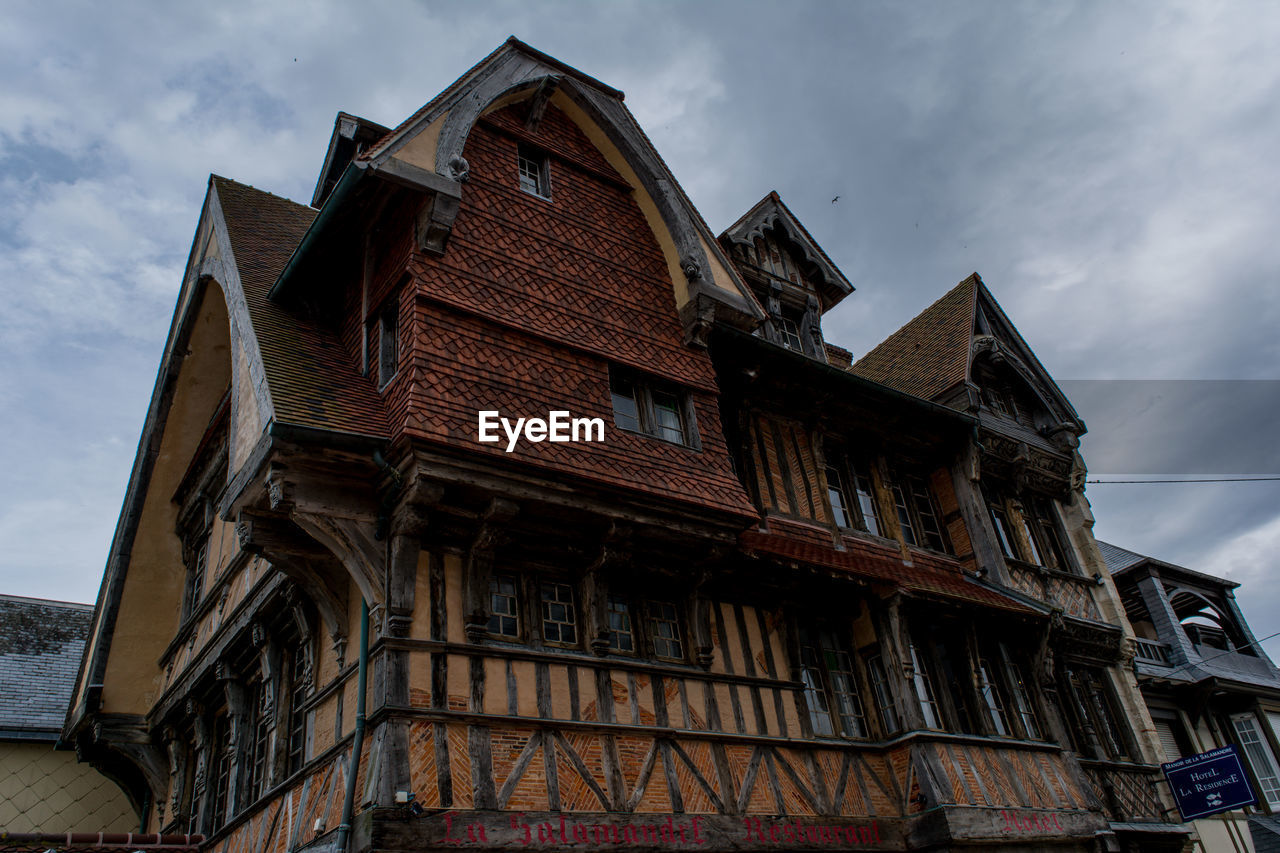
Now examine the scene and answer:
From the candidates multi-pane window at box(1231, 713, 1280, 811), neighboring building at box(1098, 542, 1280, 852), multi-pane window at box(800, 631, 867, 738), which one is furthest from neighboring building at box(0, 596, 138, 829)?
Answer: multi-pane window at box(1231, 713, 1280, 811)

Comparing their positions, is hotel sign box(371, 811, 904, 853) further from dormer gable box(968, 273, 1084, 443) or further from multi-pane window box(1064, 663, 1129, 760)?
dormer gable box(968, 273, 1084, 443)

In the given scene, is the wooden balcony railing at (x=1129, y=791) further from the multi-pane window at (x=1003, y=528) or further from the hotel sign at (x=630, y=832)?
the hotel sign at (x=630, y=832)

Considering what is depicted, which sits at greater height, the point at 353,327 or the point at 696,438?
the point at 353,327

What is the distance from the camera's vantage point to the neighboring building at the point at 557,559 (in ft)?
26.5

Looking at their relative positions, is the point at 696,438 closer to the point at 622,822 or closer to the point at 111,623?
the point at 622,822

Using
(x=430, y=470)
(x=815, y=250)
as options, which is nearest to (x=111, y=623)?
(x=430, y=470)

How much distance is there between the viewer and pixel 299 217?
1383cm

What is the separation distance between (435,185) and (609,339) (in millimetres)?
2424

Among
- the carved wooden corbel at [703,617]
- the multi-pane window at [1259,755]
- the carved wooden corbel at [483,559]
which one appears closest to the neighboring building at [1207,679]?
the multi-pane window at [1259,755]

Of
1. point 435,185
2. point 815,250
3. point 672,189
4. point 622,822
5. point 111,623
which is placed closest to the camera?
point 622,822

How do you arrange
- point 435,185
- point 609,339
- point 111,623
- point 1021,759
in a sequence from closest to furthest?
point 435,185 < point 609,339 < point 1021,759 < point 111,623

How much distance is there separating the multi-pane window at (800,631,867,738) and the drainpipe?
484cm

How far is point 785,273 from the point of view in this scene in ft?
51.6
